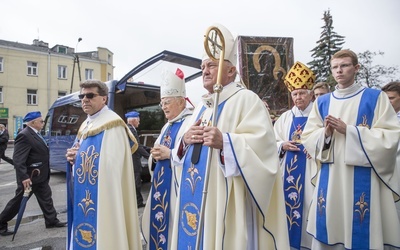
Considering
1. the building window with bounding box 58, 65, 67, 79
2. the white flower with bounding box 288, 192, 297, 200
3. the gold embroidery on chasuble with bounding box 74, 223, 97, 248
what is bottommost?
the gold embroidery on chasuble with bounding box 74, 223, 97, 248

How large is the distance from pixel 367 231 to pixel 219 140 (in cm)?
171

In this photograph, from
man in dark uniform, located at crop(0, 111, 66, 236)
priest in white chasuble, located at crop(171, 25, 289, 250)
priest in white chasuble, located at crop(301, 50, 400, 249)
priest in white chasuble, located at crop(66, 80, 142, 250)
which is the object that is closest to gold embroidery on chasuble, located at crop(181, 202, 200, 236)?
priest in white chasuble, located at crop(171, 25, 289, 250)

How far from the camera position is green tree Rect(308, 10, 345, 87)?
2308cm

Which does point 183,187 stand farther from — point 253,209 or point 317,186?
point 317,186

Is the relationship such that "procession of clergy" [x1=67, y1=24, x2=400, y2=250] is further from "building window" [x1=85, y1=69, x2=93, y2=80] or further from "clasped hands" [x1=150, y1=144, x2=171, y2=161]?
"building window" [x1=85, y1=69, x2=93, y2=80]

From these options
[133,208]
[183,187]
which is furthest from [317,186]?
[133,208]

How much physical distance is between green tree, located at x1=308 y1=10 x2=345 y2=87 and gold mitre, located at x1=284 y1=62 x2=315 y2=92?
20910 millimetres

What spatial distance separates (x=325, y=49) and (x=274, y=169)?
24.0 m

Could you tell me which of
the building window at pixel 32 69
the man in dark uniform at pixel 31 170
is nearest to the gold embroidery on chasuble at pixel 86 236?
the man in dark uniform at pixel 31 170

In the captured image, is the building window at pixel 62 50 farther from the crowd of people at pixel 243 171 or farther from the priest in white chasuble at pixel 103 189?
the priest in white chasuble at pixel 103 189

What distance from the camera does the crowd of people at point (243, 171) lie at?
2029mm

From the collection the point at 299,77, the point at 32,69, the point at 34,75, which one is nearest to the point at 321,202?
the point at 299,77

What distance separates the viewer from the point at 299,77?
3.65 meters

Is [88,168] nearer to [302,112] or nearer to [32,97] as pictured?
[302,112]
